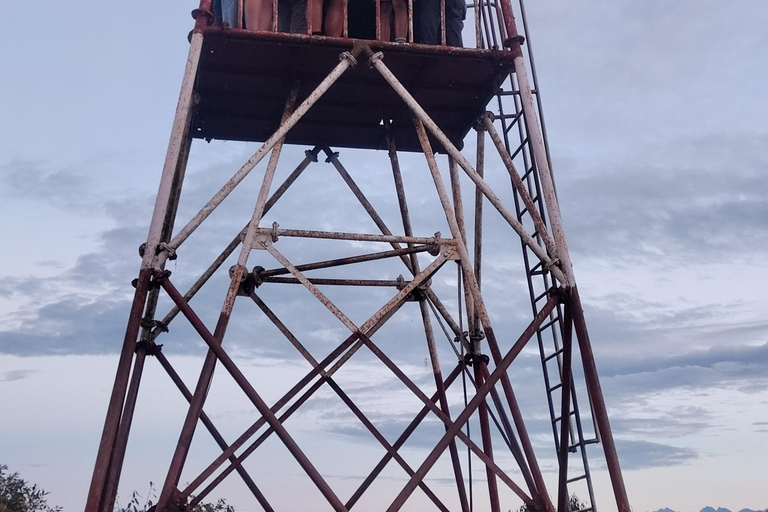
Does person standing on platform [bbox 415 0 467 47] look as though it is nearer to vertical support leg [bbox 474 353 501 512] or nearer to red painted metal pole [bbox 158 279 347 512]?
vertical support leg [bbox 474 353 501 512]

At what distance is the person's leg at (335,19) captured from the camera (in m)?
9.22

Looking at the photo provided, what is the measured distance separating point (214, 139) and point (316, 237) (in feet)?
9.27

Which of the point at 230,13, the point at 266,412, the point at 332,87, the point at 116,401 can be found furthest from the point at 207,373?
the point at 230,13

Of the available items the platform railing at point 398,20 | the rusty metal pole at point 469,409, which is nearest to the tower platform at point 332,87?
the platform railing at point 398,20

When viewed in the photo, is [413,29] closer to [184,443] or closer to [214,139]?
[214,139]

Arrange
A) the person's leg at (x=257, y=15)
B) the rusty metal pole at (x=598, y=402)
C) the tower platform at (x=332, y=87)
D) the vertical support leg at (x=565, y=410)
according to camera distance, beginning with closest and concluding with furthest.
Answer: the rusty metal pole at (x=598, y=402) → the vertical support leg at (x=565, y=410) → the tower platform at (x=332, y=87) → the person's leg at (x=257, y=15)

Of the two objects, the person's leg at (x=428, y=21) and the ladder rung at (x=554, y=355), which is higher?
the person's leg at (x=428, y=21)

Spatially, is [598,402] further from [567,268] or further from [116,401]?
[116,401]

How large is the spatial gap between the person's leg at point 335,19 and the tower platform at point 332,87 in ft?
1.20

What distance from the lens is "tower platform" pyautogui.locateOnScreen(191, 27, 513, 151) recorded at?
892 cm

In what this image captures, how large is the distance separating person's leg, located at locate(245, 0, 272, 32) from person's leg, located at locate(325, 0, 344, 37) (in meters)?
0.68

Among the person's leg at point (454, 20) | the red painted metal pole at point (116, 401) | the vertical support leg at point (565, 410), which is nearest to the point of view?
the red painted metal pole at point (116, 401)

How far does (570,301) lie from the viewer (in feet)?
27.7

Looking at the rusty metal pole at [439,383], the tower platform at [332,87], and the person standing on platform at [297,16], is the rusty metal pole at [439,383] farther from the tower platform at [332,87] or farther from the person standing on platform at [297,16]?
the person standing on platform at [297,16]
